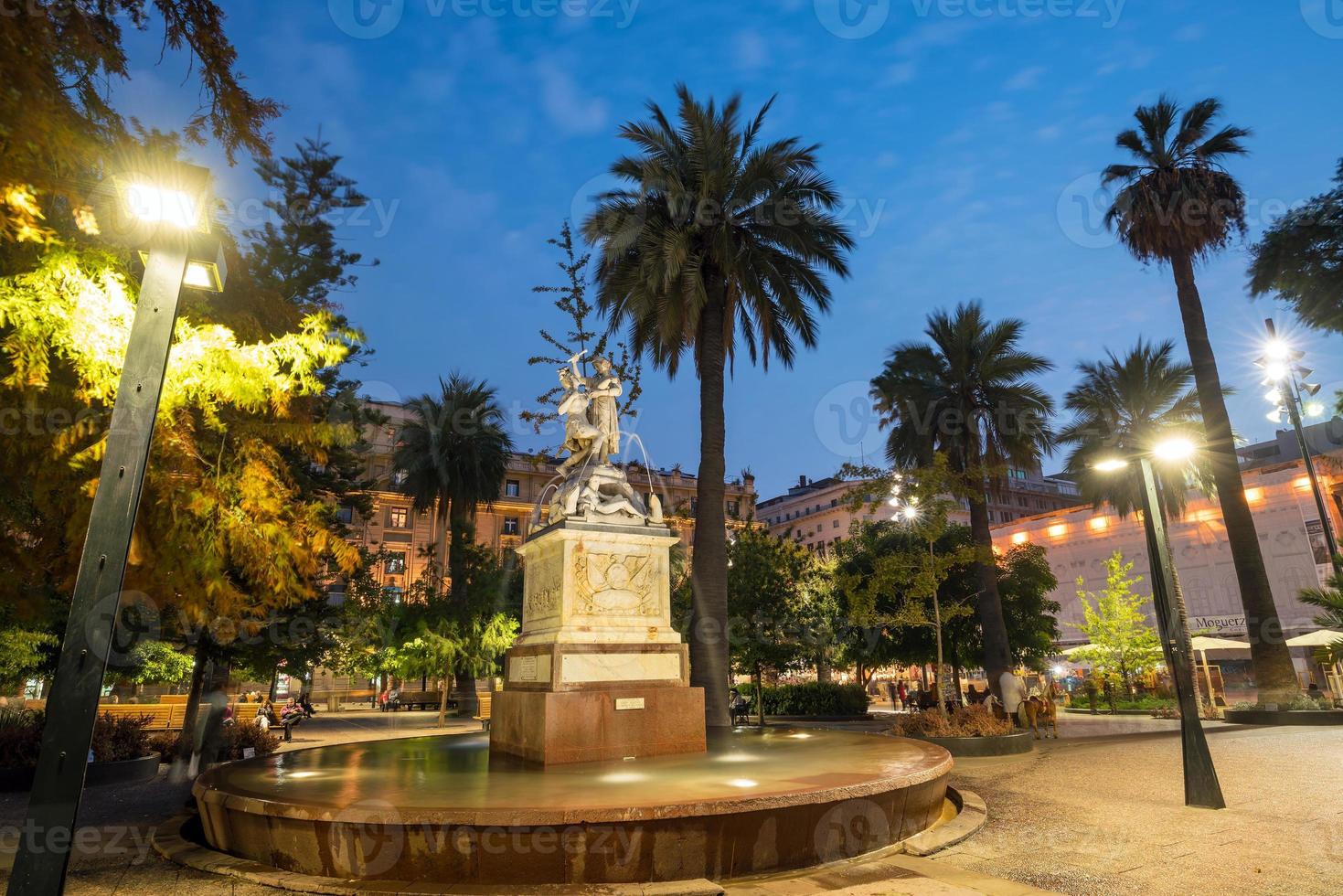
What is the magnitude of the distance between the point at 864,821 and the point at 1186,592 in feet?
167

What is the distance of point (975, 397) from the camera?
81.4ft

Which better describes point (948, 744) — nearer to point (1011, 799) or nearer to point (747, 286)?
point (1011, 799)

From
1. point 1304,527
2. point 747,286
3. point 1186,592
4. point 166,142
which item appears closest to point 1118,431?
point 747,286

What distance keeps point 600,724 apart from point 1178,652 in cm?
668

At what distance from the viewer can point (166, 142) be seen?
7.18m

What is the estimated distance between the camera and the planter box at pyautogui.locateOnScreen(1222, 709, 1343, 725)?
17625 mm

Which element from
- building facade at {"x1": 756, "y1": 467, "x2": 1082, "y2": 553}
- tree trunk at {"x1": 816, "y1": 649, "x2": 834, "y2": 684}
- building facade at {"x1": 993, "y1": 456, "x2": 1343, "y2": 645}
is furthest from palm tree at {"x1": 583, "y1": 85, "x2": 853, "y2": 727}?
building facade at {"x1": 756, "y1": 467, "x2": 1082, "y2": 553}

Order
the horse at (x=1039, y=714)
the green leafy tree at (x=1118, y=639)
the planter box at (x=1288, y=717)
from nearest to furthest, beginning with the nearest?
the horse at (x=1039, y=714)
the planter box at (x=1288, y=717)
the green leafy tree at (x=1118, y=639)

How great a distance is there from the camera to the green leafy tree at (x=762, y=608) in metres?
27.1

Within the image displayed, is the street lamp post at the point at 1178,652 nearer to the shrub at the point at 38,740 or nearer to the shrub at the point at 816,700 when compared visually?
the shrub at the point at 38,740

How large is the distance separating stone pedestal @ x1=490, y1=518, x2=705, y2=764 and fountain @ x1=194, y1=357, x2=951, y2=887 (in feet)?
0.08

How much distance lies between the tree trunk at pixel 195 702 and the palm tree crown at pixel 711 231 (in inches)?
461

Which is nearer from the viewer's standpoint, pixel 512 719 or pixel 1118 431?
pixel 512 719

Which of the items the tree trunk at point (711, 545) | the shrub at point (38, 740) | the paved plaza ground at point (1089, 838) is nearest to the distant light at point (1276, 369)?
the paved plaza ground at point (1089, 838)
